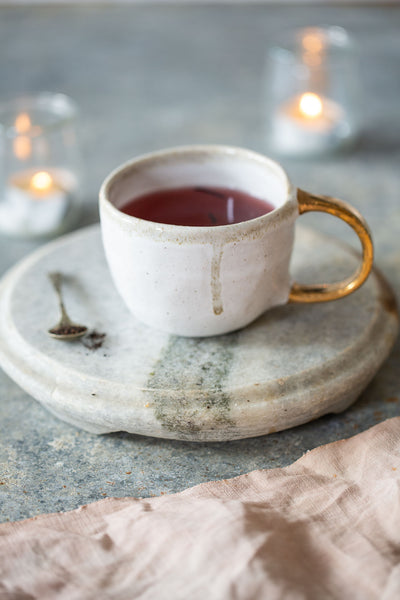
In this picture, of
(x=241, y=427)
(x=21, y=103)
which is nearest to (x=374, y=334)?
(x=241, y=427)

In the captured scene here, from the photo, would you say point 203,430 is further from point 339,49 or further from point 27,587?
point 339,49

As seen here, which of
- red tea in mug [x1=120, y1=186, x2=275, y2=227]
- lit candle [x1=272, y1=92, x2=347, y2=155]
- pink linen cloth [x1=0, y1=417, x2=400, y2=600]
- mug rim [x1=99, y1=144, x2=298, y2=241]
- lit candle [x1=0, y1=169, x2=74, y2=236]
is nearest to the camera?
pink linen cloth [x1=0, y1=417, x2=400, y2=600]

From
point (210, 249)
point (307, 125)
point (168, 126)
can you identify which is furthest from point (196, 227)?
point (168, 126)

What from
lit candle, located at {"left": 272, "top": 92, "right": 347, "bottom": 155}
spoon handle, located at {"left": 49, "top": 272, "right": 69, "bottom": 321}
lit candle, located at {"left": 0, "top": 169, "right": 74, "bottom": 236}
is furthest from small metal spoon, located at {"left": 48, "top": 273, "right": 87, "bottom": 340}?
lit candle, located at {"left": 272, "top": 92, "right": 347, "bottom": 155}

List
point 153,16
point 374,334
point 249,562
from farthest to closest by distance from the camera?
point 153,16 < point 374,334 < point 249,562

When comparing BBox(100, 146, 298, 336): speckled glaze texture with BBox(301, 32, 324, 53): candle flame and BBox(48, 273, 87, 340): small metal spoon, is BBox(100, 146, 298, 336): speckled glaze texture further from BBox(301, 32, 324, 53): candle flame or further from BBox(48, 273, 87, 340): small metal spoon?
BBox(301, 32, 324, 53): candle flame

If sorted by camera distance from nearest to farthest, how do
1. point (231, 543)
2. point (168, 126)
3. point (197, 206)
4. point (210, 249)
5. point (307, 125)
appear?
1. point (231, 543)
2. point (210, 249)
3. point (197, 206)
4. point (307, 125)
5. point (168, 126)

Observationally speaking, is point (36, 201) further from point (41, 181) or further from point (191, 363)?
point (191, 363)
